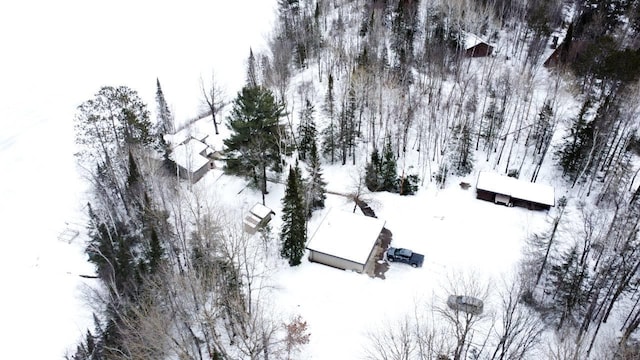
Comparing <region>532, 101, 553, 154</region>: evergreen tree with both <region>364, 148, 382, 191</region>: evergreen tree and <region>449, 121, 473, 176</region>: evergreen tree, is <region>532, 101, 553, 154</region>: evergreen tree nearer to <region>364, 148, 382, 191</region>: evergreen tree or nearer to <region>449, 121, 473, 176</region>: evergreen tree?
<region>449, 121, 473, 176</region>: evergreen tree

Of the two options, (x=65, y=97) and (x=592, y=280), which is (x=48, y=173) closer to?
(x=65, y=97)

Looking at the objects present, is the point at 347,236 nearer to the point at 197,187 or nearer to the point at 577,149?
the point at 197,187

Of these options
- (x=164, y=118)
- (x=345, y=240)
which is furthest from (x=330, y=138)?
(x=164, y=118)

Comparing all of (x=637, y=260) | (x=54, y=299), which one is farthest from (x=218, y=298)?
(x=637, y=260)

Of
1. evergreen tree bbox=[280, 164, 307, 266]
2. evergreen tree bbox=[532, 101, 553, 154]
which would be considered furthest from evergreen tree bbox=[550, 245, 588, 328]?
evergreen tree bbox=[280, 164, 307, 266]

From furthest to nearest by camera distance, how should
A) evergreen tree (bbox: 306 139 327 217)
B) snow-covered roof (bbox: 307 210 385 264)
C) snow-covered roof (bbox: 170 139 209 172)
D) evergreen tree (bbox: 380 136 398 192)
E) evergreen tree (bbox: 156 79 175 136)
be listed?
1. evergreen tree (bbox: 156 79 175 136)
2. snow-covered roof (bbox: 170 139 209 172)
3. evergreen tree (bbox: 380 136 398 192)
4. evergreen tree (bbox: 306 139 327 217)
5. snow-covered roof (bbox: 307 210 385 264)

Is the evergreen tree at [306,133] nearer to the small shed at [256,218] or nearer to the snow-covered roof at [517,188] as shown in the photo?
the small shed at [256,218]

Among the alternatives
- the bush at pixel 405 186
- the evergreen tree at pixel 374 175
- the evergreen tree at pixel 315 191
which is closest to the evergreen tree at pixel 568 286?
the bush at pixel 405 186
